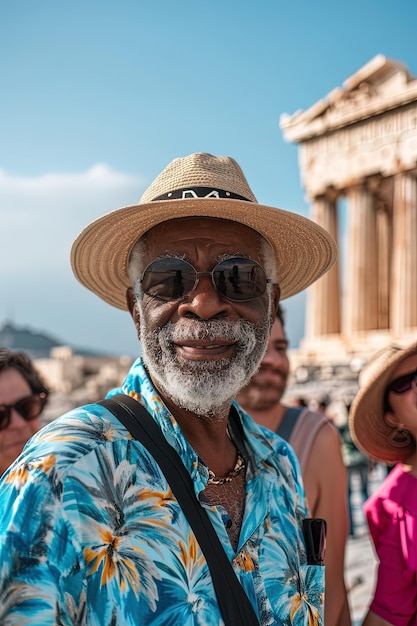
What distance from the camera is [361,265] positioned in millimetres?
24078

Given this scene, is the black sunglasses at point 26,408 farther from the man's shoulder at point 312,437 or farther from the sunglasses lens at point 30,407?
the man's shoulder at point 312,437

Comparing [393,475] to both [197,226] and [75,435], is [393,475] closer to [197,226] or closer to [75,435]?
[197,226]

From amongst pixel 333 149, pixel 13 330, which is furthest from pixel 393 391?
pixel 13 330

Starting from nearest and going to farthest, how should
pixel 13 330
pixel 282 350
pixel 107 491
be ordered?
1. pixel 107 491
2. pixel 282 350
3. pixel 13 330

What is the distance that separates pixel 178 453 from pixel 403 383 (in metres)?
1.50

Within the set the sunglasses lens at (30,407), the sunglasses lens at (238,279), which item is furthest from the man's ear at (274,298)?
the sunglasses lens at (30,407)

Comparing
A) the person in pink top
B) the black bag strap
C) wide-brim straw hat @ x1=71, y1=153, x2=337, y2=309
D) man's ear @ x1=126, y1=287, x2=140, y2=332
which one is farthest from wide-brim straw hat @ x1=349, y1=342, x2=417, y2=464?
the black bag strap

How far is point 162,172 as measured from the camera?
7.68ft

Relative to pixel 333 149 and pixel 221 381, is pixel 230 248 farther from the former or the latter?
pixel 333 149

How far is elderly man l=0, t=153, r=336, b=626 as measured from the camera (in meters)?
1.54

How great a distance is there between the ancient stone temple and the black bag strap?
20311mm

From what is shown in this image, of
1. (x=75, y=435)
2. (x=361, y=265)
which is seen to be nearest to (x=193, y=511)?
(x=75, y=435)

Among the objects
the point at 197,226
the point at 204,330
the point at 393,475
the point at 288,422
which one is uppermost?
the point at 197,226

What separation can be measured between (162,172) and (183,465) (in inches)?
40.0
